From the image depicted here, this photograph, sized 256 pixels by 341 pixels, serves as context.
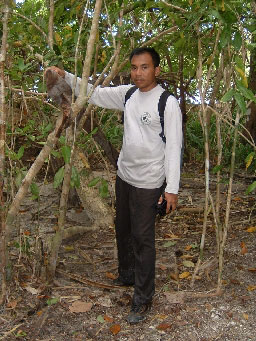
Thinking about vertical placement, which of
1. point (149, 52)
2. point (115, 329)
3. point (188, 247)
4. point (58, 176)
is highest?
point (149, 52)

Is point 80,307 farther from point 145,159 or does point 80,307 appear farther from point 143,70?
point 143,70

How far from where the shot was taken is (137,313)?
3305 mm

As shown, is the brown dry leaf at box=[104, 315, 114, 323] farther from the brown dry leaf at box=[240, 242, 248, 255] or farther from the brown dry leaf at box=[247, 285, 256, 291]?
the brown dry leaf at box=[240, 242, 248, 255]

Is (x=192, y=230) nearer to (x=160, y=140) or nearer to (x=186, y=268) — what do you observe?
(x=186, y=268)

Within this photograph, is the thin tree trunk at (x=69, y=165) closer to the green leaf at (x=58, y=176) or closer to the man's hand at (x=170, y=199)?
the green leaf at (x=58, y=176)

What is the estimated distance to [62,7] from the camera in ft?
12.7

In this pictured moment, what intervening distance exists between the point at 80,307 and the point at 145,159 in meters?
1.17

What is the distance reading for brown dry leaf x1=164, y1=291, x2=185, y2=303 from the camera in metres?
3.55

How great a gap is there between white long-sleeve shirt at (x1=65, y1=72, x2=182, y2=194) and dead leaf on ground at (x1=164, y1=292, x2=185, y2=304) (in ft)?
3.04

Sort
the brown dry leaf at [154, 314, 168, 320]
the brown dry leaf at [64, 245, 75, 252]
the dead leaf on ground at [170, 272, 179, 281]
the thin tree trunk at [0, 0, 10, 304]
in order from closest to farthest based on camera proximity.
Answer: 1. the thin tree trunk at [0, 0, 10, 304]
2. the brown dry leaf at [154, 314, 168, 320]
3. the dead leaf on ground at [170, 272, 179, 281]
4. the brown dry leaf at [64, 245, 75, 252]

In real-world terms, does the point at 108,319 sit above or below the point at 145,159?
below

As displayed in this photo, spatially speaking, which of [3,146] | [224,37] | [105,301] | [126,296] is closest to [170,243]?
[126,296]

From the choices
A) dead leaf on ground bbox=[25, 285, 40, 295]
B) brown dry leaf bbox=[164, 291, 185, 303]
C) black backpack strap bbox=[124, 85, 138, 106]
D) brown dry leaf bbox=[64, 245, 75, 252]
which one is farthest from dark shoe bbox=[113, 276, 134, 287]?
black backpack strap bbox=[124, 85, 138, 106]

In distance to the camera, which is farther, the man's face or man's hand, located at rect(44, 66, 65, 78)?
the man's face
